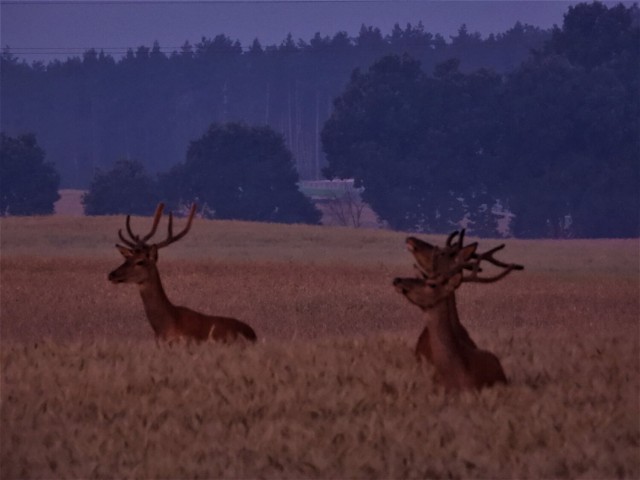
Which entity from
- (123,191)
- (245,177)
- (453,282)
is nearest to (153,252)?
(453,282)

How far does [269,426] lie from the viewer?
9.43m

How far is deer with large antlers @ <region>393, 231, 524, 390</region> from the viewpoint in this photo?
1048 cm

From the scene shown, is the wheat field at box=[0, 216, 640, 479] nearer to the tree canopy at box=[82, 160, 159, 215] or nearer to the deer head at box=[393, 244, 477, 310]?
the deer head at box=[393, 244, 477, 310]

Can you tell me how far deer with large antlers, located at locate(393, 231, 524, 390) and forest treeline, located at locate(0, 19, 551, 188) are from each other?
95785mm

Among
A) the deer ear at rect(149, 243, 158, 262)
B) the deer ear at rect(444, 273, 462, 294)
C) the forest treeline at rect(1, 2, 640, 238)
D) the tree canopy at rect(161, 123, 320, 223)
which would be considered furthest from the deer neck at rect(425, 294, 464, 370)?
the tree canopy at rect(161, 123, 320, 223)

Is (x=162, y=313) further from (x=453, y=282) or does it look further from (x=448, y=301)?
(x=453, y=282)

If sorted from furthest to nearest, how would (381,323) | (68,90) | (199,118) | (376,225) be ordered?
1. (68,90)
2. (199,118)
3. (376,225)
4. (381,323)

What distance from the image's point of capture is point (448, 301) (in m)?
10.7

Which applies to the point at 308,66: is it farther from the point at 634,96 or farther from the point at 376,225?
the point at 634,96

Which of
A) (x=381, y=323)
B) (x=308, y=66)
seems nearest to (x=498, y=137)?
(x=308, y=66)

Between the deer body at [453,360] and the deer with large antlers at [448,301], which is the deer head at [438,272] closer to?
the deer with large antlers at [448,301]

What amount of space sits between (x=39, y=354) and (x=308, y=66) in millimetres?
102814

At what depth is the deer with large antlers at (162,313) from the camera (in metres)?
14.3

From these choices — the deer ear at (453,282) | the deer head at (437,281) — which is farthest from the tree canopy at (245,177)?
the deer ear at (453,282)
